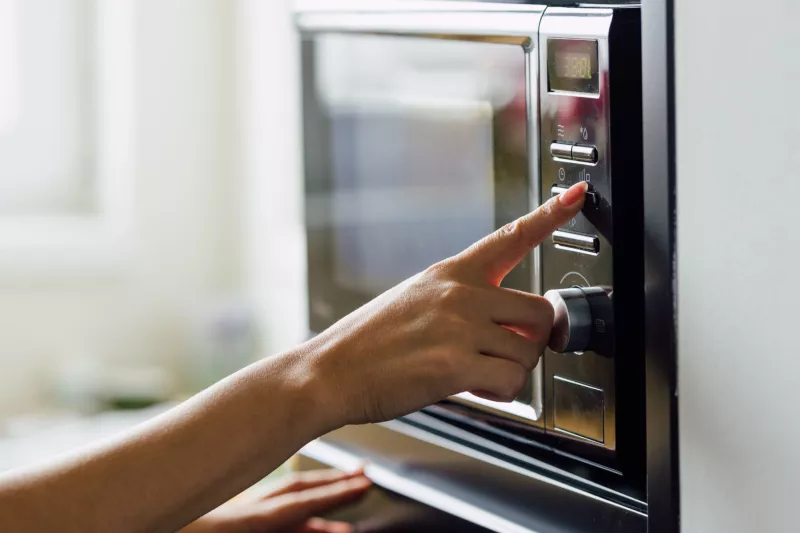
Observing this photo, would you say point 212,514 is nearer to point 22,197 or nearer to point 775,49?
point 775,49

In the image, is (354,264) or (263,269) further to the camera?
(263,269)

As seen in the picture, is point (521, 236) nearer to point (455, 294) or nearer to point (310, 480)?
point (455, 294)

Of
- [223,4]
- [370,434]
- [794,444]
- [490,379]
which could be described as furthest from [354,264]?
[223,4]

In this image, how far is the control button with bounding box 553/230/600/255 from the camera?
1.54 feet

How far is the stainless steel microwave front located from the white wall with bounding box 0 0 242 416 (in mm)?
1196

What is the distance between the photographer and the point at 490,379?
1.55ft

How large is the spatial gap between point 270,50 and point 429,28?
4.34ft

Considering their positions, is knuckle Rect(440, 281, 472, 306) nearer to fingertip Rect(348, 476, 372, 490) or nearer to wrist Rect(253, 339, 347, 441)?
wrist Rect(253, 339, 347, 441)

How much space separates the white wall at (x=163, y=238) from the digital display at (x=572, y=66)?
4.86ft

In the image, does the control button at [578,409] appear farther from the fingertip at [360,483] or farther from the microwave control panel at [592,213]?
the fingertip at [360,483]

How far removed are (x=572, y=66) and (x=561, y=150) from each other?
4 cm

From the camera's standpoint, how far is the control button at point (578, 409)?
0.48 m

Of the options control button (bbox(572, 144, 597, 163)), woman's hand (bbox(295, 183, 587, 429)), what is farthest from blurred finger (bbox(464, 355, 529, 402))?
control button (bbox(572, 144, 597, 163))

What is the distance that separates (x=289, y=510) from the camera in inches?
26.0
